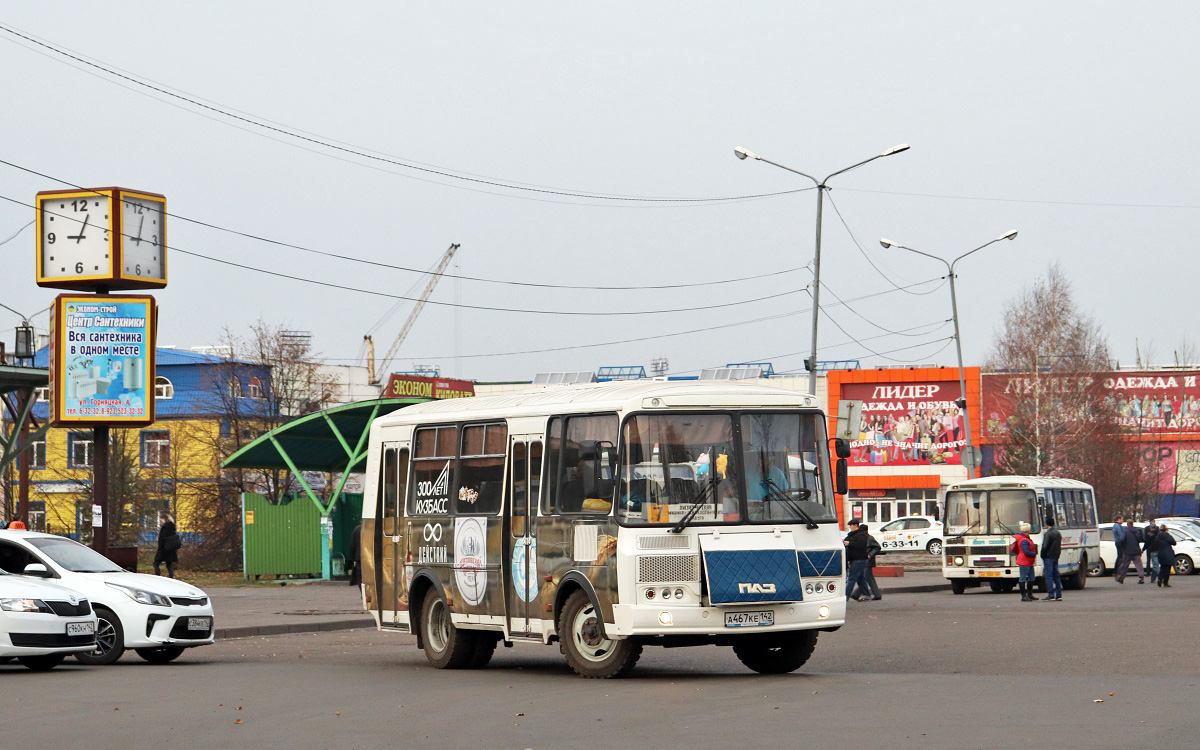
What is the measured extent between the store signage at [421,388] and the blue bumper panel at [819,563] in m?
40.8

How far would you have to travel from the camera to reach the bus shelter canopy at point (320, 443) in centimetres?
3784

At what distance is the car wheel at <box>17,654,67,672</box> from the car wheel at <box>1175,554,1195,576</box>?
35.7 meters

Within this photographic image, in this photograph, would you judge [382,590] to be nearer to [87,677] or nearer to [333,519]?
[87,677]

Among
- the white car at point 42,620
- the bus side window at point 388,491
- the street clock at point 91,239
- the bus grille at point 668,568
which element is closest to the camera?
the bus grille at point 668,568

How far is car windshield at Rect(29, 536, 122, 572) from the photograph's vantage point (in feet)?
61.0

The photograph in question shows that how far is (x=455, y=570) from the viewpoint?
1716 centimetres

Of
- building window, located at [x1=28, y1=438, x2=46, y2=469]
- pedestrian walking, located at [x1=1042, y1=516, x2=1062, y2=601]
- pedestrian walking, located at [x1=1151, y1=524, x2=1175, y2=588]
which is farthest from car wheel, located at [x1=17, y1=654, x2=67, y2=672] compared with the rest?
building window, located at [x1=28, y1=438, x2=46, y2=469]

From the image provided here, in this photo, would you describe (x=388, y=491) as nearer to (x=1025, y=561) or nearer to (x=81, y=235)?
(x=1025, y=561)

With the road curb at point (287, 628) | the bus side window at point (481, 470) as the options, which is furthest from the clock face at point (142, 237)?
the bus side window at point (481, 470)

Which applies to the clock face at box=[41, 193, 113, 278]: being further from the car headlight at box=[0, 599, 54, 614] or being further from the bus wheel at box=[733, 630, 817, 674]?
the bus wheel at box=[733, 630, 817, 674]

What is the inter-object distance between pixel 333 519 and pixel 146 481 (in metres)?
22.1

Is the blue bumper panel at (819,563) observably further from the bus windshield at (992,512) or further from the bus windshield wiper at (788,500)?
the bus windshield at (992,512)

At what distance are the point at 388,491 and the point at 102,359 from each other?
19664 millimetres

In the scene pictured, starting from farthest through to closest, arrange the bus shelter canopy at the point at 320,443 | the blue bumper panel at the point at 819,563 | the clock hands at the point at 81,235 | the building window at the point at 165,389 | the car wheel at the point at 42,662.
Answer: the building window at the point at 165,389, the bus shelter canopy at the point at 320,443, the clock hands at the point at 81,235, the car wheel at the point at 42,662, the blue bumper panel at the point at 819,563
